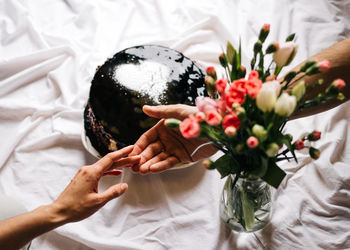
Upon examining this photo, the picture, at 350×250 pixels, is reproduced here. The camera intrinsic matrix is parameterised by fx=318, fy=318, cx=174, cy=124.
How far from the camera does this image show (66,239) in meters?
0.85

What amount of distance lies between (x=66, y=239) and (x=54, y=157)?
0.85ft

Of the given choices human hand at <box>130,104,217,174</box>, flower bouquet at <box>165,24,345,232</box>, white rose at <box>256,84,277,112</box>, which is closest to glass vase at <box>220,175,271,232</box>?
flower bouquet at <box>165,24,345,232</box>

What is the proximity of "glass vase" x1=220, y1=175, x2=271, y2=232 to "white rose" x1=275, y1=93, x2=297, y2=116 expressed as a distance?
0.23 meters

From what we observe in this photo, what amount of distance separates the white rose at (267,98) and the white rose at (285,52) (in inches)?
3.4

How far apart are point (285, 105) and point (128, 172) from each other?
60 centimetres

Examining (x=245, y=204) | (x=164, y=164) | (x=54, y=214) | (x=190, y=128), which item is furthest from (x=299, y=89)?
(x=54, y=214)

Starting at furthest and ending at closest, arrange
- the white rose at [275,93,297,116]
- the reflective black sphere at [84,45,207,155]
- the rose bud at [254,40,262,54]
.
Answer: the reflective black sphere at [84,45,207,155]
the rose bud at [254,40,262,54]
the white rose at [275,93,297,116]

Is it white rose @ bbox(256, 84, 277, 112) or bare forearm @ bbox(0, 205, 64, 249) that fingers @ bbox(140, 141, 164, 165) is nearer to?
bare forearm @ bbox(0, 205, 64, 249)

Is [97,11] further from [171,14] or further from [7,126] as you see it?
[7,126]

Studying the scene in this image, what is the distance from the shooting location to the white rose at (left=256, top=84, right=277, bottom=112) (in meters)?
0.42

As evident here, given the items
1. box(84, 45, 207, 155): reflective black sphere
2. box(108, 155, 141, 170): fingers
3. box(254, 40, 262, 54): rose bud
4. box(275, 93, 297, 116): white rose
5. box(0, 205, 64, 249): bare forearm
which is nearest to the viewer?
box(275, 93, 297, 116): white rose

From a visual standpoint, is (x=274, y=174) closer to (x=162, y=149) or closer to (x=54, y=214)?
(x=162, y=149)

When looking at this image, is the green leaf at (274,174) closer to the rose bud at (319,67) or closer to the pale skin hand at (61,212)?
the rose bud at (319,67)

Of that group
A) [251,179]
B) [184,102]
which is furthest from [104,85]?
[251,179]
